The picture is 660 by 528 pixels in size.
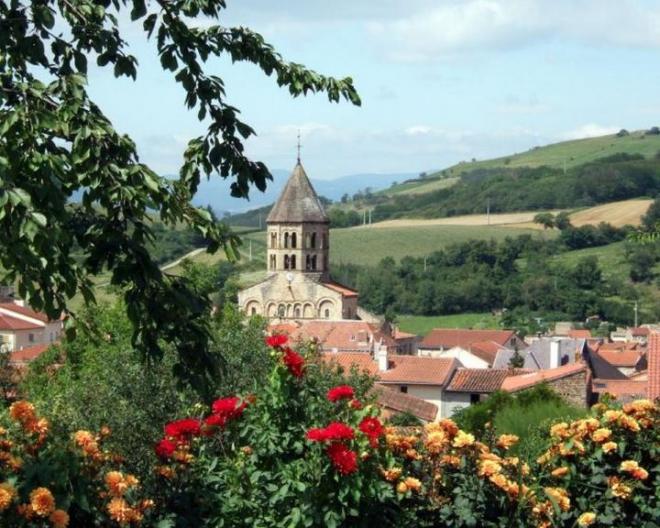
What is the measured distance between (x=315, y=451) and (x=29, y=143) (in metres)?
2.58

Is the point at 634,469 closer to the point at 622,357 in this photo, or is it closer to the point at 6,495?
the point at 6,495

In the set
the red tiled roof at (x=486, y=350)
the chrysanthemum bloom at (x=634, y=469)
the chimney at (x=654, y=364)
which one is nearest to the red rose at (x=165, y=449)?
the chrysanthemum bloom at (x=634, y=469)

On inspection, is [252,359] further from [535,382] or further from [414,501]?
[535,382]

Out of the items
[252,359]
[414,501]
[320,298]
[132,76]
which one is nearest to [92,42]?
[132,76]

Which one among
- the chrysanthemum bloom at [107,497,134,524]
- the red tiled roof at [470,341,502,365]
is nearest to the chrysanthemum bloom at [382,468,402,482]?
the chrysanthemum bloom at [107,497,134,524]

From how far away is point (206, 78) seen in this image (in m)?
7.83

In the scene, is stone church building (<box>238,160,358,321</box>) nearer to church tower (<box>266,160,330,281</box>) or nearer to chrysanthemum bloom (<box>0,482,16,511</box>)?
church tower (<box>266,160,330,281</box>)

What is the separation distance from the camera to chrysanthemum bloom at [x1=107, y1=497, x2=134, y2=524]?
7539mm

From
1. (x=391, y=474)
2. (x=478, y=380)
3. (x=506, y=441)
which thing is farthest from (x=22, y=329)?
(x=391, y=474)

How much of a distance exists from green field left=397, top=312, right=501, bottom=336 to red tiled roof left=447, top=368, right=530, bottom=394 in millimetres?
63455

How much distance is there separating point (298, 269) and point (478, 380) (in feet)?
120

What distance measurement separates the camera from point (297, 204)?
3546 inches

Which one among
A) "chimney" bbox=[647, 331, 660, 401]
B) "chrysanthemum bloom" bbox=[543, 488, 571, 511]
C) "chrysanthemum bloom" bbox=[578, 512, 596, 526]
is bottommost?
"chimney" bbox=[647, 331, 660, 401]

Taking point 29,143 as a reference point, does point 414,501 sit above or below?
below
